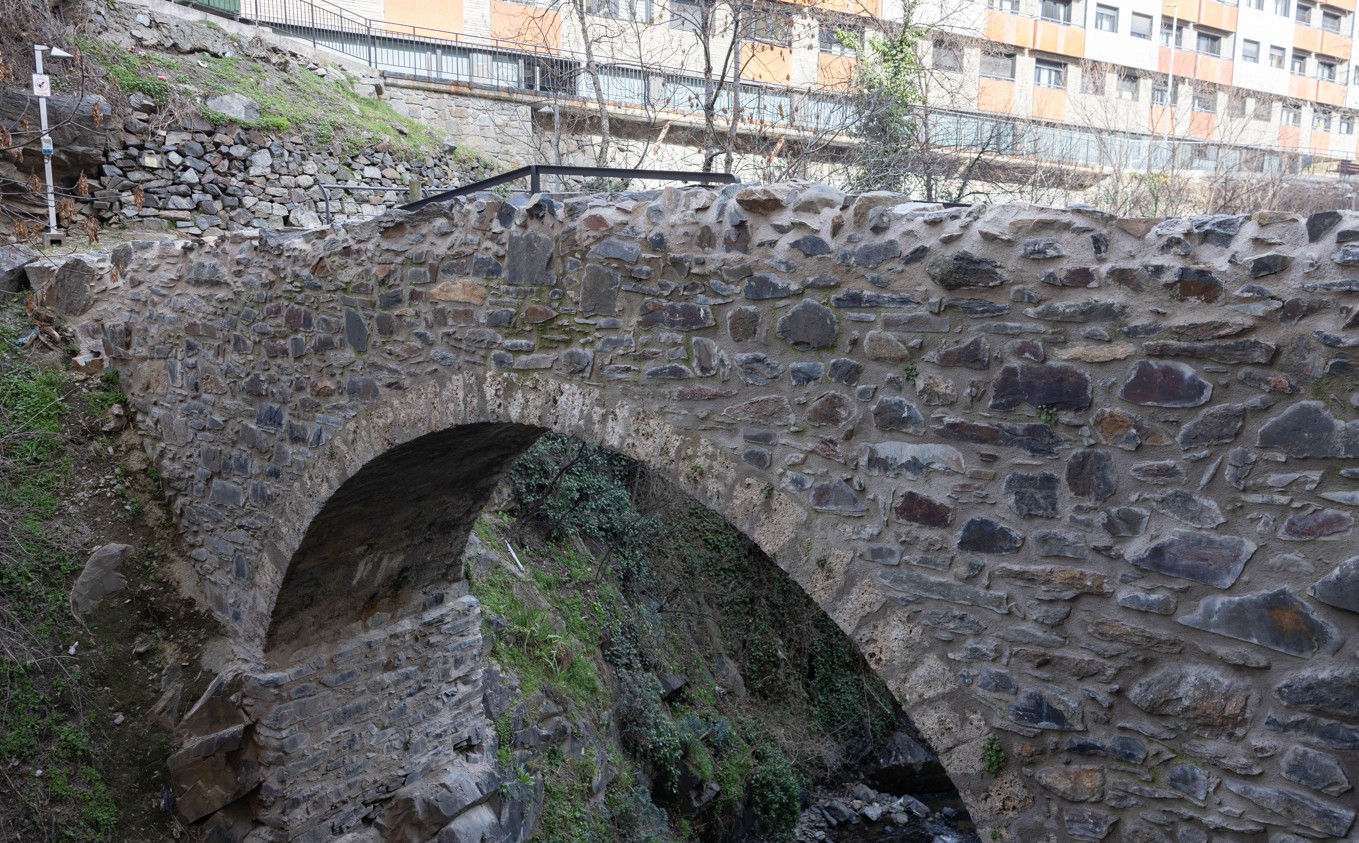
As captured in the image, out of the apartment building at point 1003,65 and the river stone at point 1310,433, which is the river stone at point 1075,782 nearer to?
the river stone at point 1310,433

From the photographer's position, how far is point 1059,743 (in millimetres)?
3051

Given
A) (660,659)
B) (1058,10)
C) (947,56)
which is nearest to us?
(660,659)

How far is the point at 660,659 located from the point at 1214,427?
7923 millimetres

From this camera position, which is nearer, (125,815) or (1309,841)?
(1309,841)

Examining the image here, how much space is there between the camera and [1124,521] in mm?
2930

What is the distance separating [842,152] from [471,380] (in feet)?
32.0

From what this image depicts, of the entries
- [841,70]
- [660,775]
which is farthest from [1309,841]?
[841,70]

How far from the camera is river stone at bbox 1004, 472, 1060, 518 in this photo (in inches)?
120

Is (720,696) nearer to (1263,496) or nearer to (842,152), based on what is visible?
(842,152)

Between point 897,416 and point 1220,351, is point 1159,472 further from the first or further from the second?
point 897,416

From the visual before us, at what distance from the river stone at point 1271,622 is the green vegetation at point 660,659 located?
18.8ft

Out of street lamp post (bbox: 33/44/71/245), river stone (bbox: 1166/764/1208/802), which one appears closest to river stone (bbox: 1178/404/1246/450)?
river stone (bbox: 1166/764/1208/802)

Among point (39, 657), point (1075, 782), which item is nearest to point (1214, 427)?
point (1075, 782)

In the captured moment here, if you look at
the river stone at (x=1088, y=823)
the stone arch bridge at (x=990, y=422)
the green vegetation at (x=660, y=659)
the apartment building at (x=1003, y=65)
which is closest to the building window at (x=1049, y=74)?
the apartment building at (x=1003, y=65)
